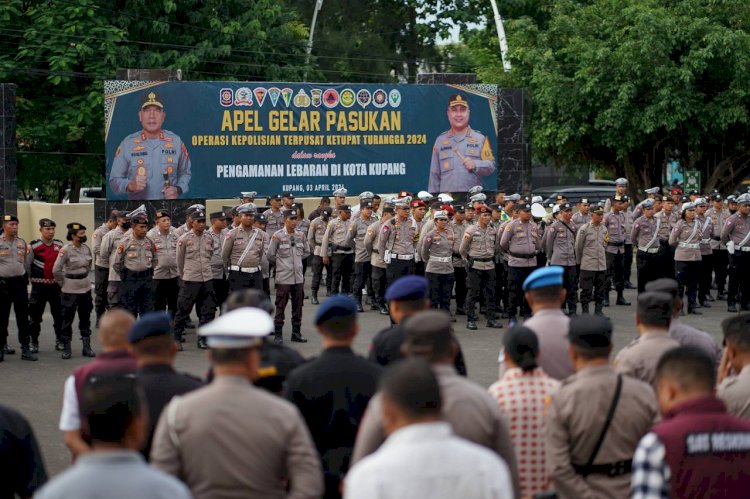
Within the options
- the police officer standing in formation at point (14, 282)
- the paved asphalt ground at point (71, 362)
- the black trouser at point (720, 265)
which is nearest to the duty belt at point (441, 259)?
the paved asphalt ground at point (71, 362)

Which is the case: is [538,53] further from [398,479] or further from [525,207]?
[398,479]

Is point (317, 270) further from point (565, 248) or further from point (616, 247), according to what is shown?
point (616, 247)

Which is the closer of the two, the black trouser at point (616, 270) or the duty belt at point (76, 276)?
the duty belt at point (76, 276)

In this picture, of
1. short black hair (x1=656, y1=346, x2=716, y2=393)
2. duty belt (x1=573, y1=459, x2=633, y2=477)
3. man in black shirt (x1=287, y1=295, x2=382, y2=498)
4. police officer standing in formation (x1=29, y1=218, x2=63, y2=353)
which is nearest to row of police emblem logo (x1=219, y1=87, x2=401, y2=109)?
police officer standing in formation (x1=29, y1=218, x2=63, y2=353)

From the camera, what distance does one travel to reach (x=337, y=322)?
5.94m

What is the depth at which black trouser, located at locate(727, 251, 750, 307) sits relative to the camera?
2012 cm

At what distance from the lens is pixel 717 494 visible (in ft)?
16.4

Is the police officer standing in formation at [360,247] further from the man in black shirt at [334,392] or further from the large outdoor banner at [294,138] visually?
the man in black shirt at [334,392]

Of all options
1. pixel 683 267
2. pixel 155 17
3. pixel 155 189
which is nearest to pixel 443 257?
pixel 683 267

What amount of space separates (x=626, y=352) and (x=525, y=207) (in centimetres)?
1199

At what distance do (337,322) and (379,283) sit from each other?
13847 millimetres

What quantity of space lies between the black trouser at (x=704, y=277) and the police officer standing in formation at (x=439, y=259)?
488 cm

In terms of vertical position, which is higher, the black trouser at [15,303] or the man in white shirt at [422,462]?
the man in white shirt at [422,462]

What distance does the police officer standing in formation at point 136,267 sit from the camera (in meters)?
16.0
